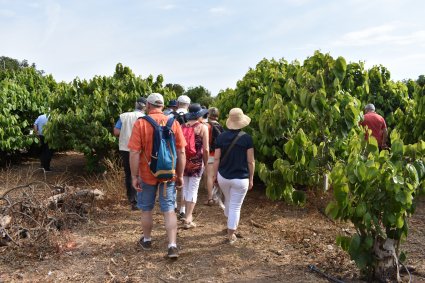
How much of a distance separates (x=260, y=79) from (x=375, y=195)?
Result: 4.94 metres

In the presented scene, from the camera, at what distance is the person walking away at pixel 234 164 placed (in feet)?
16.5

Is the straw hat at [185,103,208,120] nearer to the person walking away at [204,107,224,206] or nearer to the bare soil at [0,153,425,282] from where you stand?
the person walking away at [204,107,224,206]

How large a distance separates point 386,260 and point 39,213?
4.08 m

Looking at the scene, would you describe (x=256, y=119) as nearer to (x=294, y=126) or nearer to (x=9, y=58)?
(x=294, y=126)

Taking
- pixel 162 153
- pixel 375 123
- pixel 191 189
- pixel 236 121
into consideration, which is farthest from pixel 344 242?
pixel 375 123

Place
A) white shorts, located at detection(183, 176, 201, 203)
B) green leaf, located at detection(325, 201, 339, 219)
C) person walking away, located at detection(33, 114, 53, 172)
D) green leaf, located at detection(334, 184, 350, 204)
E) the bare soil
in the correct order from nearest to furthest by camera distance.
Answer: green leaf, located at detection(334, 184, 350, 204) < green leaf, located at detection(325, 201, 339, 219) < the bare soil < white shorts, located at detection(183, 176, 201, 203) < person walking away, located at detection(33, 114, 53, 172)

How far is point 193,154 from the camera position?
231 inches

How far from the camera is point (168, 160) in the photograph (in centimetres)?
473

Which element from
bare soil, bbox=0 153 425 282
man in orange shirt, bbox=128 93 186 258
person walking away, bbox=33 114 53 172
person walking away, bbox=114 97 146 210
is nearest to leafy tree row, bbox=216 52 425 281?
bare soil, bbox=0 153 425 282

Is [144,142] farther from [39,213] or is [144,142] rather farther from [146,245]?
[39,213]

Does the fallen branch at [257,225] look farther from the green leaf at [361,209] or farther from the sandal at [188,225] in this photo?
the green leaf at [361,209]

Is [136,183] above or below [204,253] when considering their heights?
above

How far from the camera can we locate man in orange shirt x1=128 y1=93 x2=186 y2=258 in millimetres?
4691

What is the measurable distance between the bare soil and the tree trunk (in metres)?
0.24
